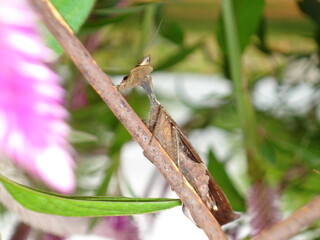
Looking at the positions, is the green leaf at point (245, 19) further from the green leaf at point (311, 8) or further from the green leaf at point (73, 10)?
the green leaf at point (73, 10)

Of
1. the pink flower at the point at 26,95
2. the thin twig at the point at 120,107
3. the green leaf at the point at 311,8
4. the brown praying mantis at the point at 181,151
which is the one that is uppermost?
the pink flower at the point at 26,95

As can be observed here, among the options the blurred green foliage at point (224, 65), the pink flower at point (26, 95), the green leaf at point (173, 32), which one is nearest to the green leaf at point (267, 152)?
the blurred green foliage at point (224, 65)

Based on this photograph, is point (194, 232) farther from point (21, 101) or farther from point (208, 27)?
point (21, 101)

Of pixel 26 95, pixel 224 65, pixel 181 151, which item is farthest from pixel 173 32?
pixel 26 95

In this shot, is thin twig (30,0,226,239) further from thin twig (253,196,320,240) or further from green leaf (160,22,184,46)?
green leaf (160,22,184,46)

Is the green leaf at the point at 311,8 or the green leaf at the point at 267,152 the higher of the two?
the green leaf at the point at 311,8

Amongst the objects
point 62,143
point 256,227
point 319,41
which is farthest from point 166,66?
point 62,143

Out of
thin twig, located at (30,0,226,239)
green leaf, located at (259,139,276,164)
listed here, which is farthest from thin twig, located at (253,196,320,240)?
green leaf, located at (259,139,276,164)
